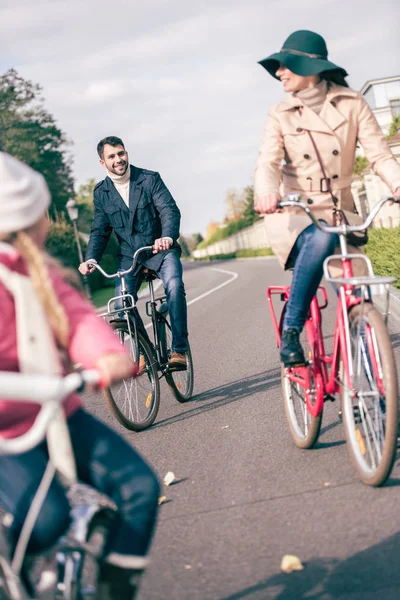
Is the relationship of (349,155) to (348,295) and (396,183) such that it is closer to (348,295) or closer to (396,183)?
(396,183)

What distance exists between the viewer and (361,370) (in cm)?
426

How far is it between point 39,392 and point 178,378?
199 inches

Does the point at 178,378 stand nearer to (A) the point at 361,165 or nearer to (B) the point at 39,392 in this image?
(B) the point at 39,392

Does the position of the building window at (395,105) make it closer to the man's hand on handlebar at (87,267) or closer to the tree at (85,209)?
the tree at (85,209)

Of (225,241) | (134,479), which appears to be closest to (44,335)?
(134,479)

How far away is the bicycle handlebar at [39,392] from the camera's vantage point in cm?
235

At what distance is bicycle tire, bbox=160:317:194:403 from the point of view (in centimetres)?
720

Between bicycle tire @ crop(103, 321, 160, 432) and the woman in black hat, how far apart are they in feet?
6.03

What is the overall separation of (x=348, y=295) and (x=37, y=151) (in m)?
64.0

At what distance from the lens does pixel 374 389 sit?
415 cm

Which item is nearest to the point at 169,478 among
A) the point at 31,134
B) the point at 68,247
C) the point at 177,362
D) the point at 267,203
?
the point at 267,203

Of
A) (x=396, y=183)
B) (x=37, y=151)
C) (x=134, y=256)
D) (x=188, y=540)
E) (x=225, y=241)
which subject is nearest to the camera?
(x=188, y=540)

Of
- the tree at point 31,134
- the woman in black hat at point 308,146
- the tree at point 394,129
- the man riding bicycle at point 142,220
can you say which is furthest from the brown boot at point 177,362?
the tree at point 31,134

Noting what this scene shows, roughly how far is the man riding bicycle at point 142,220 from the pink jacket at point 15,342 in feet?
14.0
